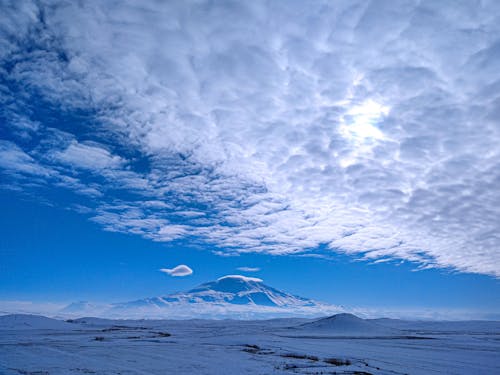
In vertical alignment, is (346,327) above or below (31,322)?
above

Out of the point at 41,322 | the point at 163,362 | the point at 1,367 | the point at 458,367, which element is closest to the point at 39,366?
the point at 1,367

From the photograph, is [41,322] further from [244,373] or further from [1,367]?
[244,373]

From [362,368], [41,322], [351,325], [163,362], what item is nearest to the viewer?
[362,368]

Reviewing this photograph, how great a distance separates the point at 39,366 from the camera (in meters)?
19.8

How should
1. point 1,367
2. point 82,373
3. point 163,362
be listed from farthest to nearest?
point 163,362, point 1,367, point 82,373

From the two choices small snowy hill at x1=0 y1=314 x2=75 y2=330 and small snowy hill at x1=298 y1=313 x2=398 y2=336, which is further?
small snowy hill at x1=0 y1=314 x2=75 y2=330

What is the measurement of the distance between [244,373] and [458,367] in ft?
48.2

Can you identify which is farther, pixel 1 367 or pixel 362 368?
pixel 362 368

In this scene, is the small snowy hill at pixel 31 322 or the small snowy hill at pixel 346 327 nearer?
the small snowy hill at pixel 346 327

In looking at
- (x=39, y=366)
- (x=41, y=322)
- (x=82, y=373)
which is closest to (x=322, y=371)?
(x=82, y=373)

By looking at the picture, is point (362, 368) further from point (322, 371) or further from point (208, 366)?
point (208, 366)

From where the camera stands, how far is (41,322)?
282 ft

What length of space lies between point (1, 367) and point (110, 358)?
6.57 meters

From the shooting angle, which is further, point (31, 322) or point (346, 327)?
point (31, 322)
